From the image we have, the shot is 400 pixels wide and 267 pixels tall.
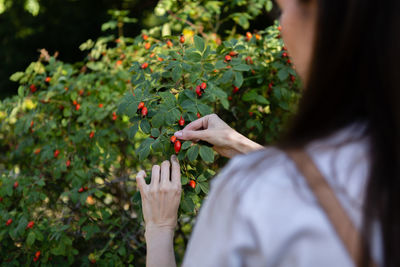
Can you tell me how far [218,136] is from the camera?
1531mm

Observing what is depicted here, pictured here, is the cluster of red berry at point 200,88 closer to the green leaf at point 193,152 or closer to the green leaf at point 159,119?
the green leaf at point 159,119

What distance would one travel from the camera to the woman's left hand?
1.29 metres

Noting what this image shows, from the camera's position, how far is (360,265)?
639mm

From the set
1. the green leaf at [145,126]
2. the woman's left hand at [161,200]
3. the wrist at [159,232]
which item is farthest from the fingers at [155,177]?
the green leaf at [145,126]

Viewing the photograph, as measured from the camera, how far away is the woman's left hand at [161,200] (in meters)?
1.29

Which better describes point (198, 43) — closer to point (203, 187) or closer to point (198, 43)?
point (198, 43)

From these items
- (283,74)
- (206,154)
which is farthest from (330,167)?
(283,74)

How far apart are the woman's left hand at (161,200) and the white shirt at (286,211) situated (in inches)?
23.1

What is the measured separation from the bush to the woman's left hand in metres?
0.24

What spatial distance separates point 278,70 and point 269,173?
6.20 feet

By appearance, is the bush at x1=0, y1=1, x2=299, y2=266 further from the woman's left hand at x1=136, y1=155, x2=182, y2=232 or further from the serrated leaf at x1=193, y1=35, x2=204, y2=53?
the woman's left hand at x1=136, y1=155, x2=182, y2=232

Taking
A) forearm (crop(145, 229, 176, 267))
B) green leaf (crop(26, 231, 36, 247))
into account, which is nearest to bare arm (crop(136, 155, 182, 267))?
forearm (crop(145, 229, 176, 267))

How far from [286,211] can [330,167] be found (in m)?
0.09

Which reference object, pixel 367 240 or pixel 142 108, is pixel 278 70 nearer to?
pixel 142 108
